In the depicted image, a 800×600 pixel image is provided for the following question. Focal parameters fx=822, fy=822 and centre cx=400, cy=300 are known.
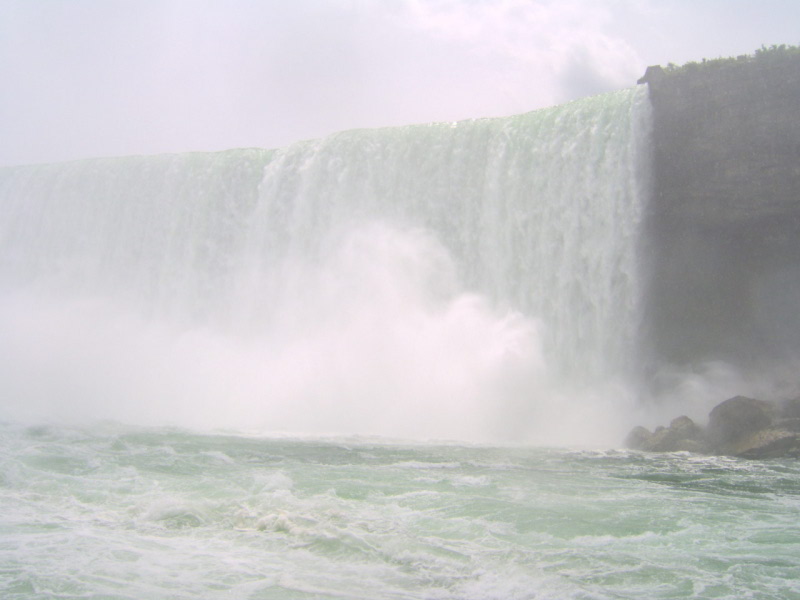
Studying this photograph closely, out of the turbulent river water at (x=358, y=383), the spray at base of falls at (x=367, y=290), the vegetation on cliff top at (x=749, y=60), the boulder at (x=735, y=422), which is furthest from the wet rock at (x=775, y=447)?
the vegetation on cliff top at (x=749, y=60)

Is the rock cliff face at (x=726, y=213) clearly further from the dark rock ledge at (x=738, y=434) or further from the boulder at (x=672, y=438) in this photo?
the boulder at (x=672, y=438)

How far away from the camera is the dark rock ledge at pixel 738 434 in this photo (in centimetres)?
1188

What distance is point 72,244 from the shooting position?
24.1 meters

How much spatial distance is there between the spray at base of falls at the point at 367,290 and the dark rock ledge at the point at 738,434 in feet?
4.55

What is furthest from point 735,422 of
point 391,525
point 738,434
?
point 391,525

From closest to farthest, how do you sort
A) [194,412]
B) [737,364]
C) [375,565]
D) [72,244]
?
1. [375,565]
2. [737,364]
3. [194,412]
4. [72,244]

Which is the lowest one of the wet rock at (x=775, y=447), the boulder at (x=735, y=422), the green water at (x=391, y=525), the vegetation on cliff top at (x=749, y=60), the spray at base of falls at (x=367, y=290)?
the green water at (x=391, y=525)

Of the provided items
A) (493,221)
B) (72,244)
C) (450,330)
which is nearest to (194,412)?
(450,330)

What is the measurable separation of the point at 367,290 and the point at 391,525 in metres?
11.0

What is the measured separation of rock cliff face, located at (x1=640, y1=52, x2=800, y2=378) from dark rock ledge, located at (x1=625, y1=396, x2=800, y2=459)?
2.61 meters

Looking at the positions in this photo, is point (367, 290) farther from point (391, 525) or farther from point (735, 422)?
point (391, 525)

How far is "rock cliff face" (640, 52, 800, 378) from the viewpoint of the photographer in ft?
48.2

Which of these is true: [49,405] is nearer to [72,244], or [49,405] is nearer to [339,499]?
[72,244]

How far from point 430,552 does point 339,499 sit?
6.89 ft
